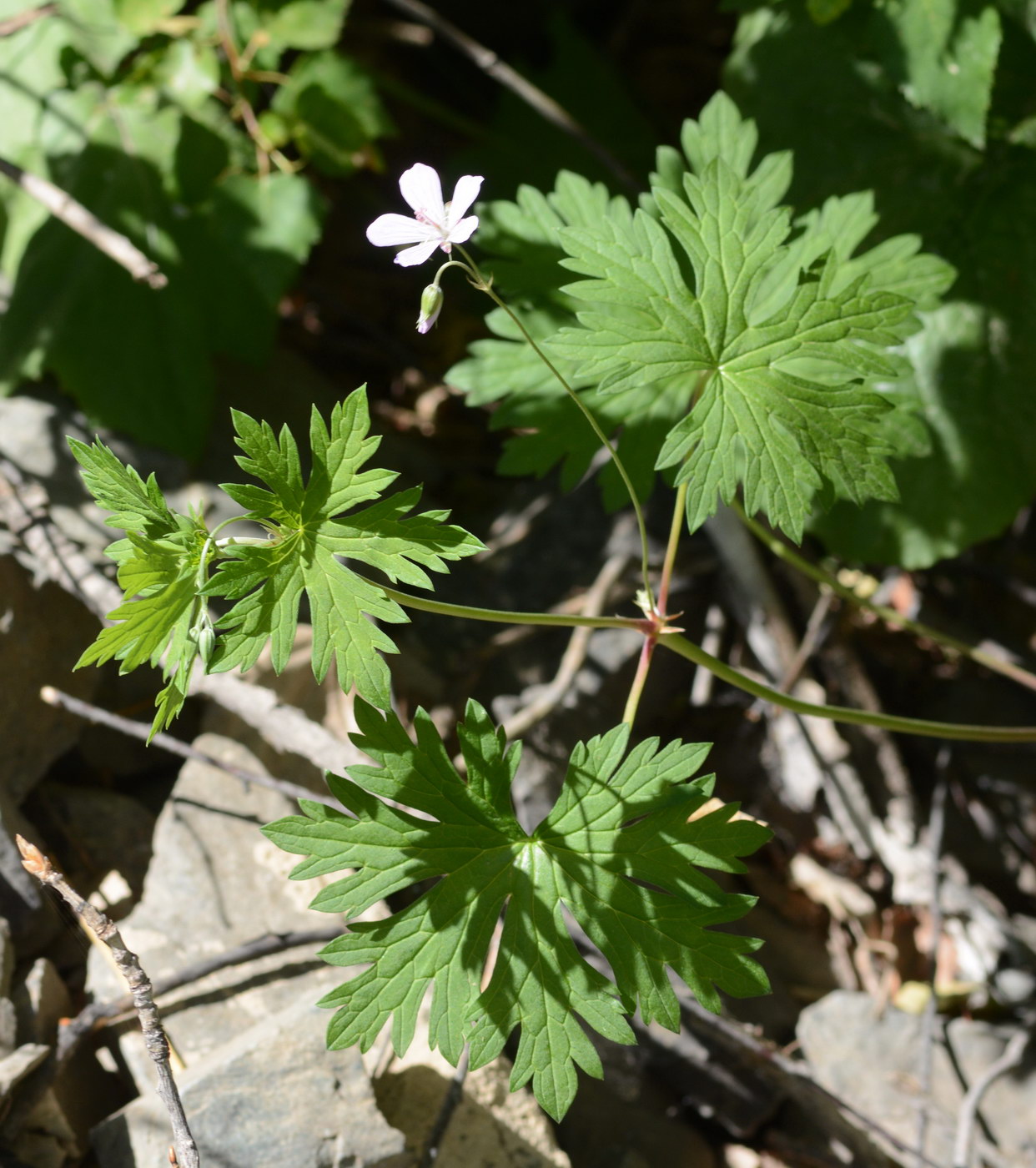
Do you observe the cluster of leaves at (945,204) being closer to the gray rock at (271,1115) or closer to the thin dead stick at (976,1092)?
the thin dead stick at (976,1092)

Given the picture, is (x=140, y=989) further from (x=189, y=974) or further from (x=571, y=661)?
(x=571, y=661)

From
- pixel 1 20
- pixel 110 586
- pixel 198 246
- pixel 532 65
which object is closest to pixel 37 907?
pixel 110 586

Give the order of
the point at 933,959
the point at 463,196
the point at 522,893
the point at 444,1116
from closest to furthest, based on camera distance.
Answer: the point at 463,196 < the point at 522,893 < the point at 444,1116 < the point at 933,959

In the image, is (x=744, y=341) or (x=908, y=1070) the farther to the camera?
(x=908, y=1070)

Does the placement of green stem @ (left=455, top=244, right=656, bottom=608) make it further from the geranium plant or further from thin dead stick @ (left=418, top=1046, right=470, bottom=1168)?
thin dead stick @ (left=418, top=1046, right=470, bottom=1168)

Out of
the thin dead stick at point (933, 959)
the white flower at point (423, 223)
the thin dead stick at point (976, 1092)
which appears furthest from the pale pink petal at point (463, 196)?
the thin dead stick at point (976, 1092)

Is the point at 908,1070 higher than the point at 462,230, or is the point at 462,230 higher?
the point at 462,230

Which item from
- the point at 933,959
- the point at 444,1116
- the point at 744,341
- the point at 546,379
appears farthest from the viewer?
the point at 933,959

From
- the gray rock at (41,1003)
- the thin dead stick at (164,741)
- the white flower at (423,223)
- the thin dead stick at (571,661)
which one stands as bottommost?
the gray rock at (41,1003)

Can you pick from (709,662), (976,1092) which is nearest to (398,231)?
(709,662)
